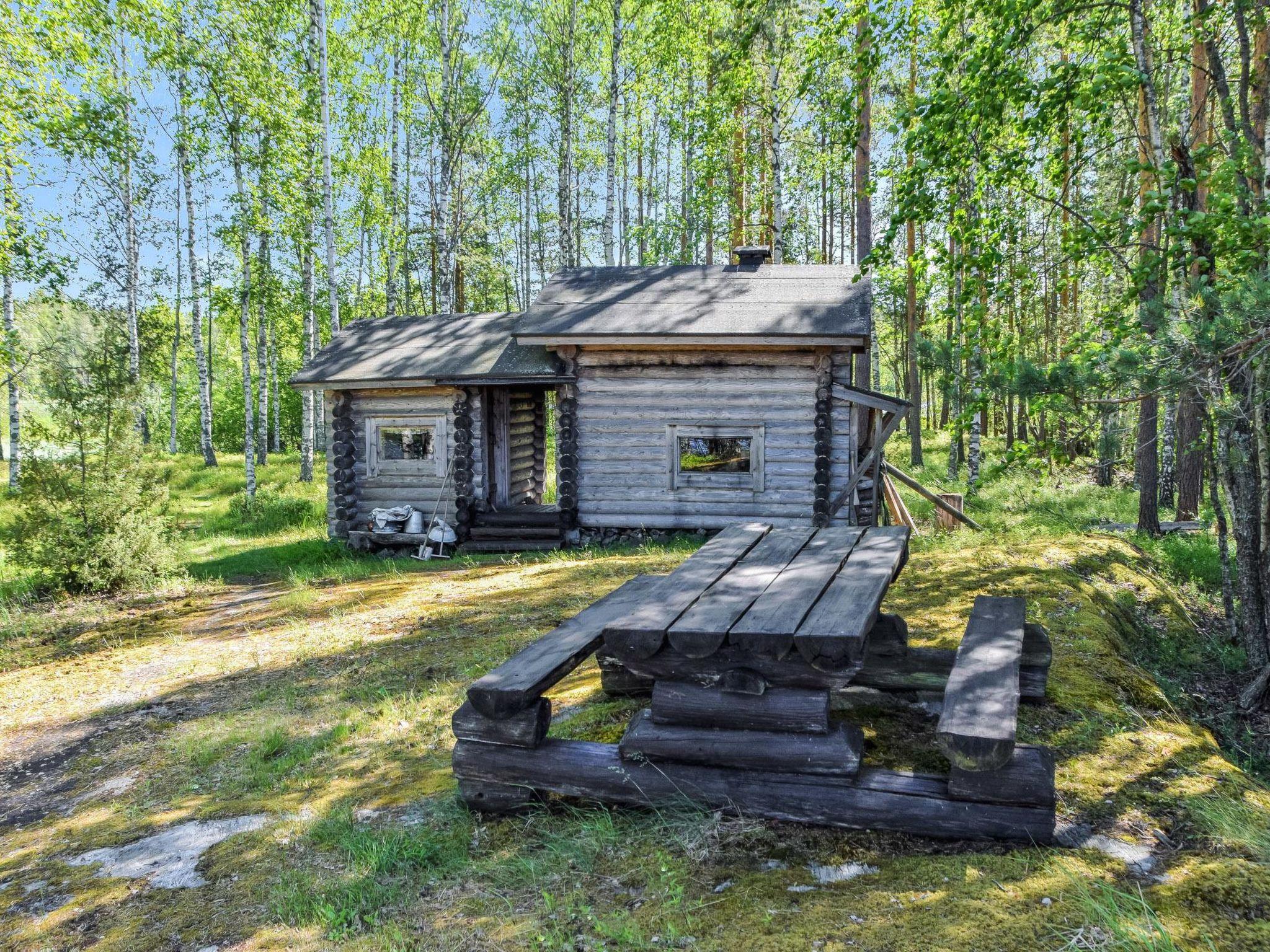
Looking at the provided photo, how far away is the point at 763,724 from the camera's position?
3.30 metres

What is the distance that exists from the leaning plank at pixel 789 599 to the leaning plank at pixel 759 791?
2.13ft

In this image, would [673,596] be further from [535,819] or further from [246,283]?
[246,283]

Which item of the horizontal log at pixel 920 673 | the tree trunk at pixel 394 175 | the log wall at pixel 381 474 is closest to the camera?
the horizontal log at pixel 920 673

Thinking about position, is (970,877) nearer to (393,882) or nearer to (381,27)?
(393,882)

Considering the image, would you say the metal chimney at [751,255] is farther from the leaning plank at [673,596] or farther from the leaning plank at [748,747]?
the leaning plank at [748,747]

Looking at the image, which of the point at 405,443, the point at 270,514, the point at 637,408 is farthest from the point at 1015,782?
the point at 270,514

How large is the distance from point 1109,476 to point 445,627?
17.2 meters

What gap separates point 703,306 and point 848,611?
1060cm

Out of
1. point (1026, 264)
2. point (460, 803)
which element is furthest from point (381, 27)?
point (460, 803)

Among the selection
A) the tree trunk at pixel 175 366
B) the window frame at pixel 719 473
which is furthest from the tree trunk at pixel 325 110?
the tree trunk at pixel 175 366

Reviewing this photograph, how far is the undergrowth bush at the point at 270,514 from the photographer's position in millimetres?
17328

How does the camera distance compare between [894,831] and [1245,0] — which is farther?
[1245,0]

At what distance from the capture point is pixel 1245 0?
222 inches

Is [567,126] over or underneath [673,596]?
over
